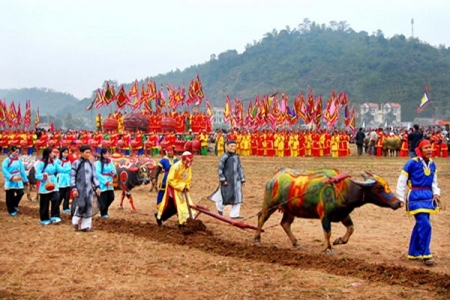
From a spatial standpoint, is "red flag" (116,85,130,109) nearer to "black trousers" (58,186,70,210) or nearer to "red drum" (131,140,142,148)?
"red drum" (131,140,142,148)

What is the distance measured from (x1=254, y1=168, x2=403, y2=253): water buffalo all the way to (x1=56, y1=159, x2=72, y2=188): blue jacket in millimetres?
5305

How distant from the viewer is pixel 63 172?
1338 centimetres

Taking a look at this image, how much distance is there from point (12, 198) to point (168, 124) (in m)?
23.8

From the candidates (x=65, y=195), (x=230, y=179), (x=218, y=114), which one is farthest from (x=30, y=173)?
(x=218, y=114)

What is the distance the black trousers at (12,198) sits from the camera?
13945 mm

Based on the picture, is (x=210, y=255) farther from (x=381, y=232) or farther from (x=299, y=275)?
(x=381, y=232)

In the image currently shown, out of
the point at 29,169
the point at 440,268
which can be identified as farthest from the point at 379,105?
the point at 440,268

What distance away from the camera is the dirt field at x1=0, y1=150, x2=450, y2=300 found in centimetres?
750

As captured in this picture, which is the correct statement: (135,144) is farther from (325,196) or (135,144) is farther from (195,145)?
(325,196)

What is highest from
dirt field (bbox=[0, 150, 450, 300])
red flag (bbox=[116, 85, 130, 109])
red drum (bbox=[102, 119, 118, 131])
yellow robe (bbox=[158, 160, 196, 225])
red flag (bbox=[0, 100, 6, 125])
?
red flag (bbox=[116, 85, 130, 109])

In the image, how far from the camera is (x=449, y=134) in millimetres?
34625

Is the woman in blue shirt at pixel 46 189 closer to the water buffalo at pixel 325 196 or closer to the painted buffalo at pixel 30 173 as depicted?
the painted buffalo at pixel 30 173

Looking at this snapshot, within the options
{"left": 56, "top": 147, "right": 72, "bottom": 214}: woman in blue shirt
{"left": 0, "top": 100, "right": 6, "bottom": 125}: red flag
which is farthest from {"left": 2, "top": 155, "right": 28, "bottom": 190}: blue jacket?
{"left": 0, "top": 100, "right": 6, "bottom": 125}: red flag

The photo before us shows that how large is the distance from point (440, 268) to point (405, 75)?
94.3 meters
